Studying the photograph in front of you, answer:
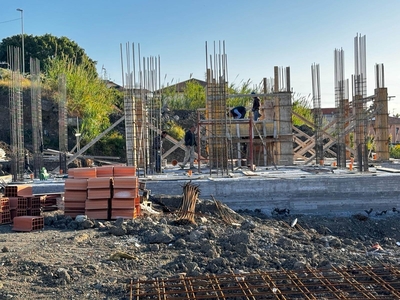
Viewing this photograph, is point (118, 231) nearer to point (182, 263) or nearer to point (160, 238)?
point (160, 238)

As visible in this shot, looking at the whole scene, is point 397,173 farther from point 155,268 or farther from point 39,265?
point 39,265

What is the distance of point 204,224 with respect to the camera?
31.3ft

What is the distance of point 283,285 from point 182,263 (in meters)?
1.53

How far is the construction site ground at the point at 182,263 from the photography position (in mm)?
5277

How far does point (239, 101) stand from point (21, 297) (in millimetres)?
25254

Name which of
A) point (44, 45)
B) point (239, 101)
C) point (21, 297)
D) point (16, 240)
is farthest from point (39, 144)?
point (44, 45)

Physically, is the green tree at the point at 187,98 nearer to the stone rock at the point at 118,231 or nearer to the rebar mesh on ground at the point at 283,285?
the stone rock at the point at 118,231

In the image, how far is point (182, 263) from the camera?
6.31m

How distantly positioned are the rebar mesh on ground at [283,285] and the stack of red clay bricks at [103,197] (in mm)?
4211

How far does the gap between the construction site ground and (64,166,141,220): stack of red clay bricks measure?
310 mm

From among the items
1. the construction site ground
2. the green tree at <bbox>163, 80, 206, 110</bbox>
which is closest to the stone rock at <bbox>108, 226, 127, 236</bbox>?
the construction site ground

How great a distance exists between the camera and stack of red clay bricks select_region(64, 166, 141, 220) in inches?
382

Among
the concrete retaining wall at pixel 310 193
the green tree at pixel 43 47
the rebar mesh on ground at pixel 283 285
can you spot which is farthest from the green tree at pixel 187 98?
the rebar mesh on ground at pixel 283 285

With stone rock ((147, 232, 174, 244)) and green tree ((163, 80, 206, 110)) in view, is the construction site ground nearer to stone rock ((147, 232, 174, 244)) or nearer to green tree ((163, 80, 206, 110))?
stone rock ((147, 232, 174, 244))
